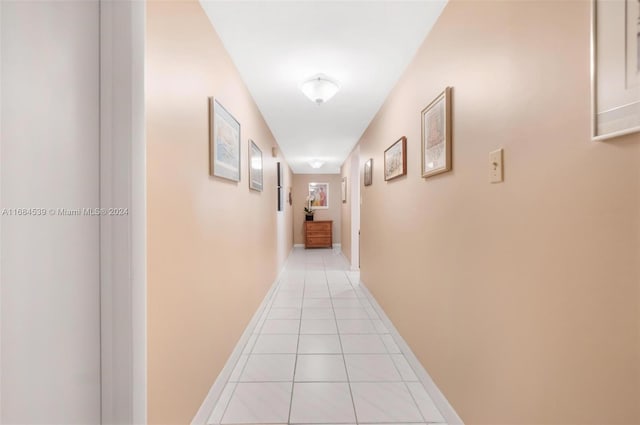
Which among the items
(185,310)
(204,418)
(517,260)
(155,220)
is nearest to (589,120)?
(517,260)

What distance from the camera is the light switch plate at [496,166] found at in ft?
3.50

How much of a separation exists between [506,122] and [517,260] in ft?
1.71

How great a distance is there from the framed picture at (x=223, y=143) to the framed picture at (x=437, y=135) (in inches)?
51.6

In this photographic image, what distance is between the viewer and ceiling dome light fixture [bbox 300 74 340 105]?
2.25m

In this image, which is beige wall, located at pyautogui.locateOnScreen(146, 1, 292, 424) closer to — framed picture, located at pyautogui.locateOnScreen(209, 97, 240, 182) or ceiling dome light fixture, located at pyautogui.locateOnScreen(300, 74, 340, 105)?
framed picture, located at pyautogui.locateOnScreen(209, 97, 240, 182)

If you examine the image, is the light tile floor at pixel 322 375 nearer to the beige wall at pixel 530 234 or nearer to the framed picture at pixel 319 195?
the beige wall at pixel 530 234

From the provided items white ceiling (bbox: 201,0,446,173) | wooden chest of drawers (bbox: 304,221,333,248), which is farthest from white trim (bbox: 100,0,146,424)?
wooden chest of drawers (bbox: 304,221,333,248)

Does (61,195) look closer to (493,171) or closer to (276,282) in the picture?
(493,171)

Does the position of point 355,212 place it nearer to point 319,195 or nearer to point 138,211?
point 319,195

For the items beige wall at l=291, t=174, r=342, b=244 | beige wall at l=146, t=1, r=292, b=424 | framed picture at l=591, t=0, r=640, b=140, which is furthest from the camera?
beige wall at l=291, t=174, r=342, b=244

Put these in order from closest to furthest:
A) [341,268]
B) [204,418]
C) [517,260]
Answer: [517,260] < [204,418] < [341,268]

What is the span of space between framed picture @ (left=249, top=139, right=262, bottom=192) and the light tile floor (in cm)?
141

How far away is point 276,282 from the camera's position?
4.17m

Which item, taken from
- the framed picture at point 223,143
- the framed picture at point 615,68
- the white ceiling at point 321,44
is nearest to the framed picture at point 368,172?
the white ceiling at point 321,44
